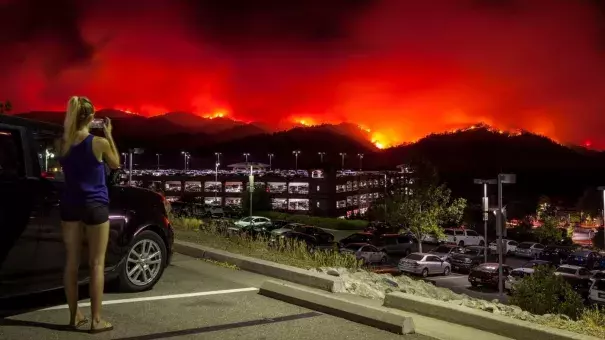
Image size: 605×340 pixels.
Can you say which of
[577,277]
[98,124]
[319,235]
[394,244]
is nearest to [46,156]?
[98,124]

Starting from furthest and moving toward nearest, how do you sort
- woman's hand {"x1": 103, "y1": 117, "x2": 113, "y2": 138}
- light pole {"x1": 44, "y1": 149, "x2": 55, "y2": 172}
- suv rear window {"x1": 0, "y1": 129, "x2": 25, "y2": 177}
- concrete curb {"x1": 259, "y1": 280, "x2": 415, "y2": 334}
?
light pole {"x1": 44, "y1": 149, "x2": 55, "y2": 172} → concrete curb {"x1": 259, "y1": 280, "x2": 415, "y2": 334} → suv rear window {"x1": 0, "y1": 129, "x2": 25, "y2": 177} → woman's hand {"x1": 103, "y1": 117, "x2": 113, "y2": 138}

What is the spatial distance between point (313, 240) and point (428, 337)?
29.5 metres

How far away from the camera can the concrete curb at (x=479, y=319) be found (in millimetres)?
5078

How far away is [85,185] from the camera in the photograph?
15.4 feet

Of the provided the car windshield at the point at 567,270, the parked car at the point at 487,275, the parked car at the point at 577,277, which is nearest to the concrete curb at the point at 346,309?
the parked car at the point at 577,277

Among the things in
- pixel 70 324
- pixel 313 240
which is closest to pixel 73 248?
pixel 70 324

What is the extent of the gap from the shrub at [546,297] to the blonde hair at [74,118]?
850 centimetres

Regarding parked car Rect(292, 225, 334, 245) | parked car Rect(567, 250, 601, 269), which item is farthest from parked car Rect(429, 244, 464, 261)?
parked car Rect(567, 250, 601, 269)

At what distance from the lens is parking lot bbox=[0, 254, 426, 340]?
17.2 feet

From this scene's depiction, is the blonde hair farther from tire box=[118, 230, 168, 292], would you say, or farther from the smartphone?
tire box=[118, 230, 168, 292]

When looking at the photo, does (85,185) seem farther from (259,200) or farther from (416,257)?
(259,200)

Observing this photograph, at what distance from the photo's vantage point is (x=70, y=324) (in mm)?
5145

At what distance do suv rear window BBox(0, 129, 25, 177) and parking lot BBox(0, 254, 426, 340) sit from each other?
1.42 metres

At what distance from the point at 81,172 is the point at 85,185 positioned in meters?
0.11
